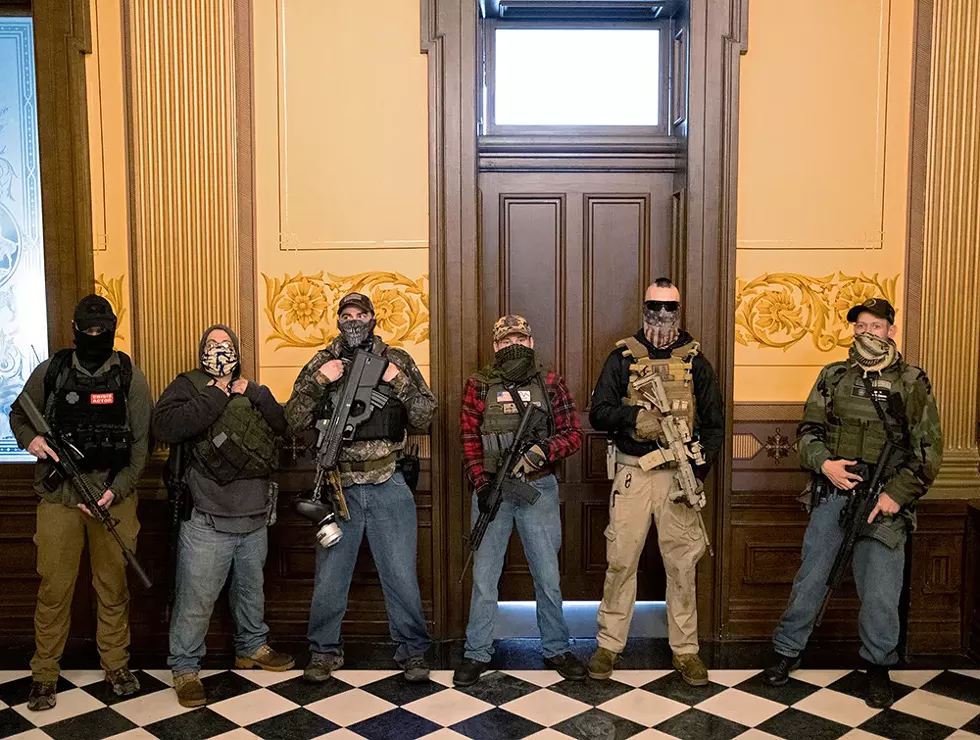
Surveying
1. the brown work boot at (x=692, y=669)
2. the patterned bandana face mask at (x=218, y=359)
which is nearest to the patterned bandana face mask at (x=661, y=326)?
the brown work boot at (x=692, y=669)

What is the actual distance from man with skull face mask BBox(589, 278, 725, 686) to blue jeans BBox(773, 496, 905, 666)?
426mm

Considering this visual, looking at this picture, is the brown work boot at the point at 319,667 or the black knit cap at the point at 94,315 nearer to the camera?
the black knit cap at the point at 94,315

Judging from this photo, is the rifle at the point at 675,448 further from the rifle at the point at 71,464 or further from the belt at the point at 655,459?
the rifle at the point at 71,464

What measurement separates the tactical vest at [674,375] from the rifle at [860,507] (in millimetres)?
726

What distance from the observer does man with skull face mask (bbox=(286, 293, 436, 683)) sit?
3.86m

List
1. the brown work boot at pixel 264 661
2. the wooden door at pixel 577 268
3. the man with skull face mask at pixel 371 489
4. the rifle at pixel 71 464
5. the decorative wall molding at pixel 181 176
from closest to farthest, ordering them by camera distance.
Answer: the rifle at pixel 71 464 < the man with skull face mask at pixel 371 489 < the brown work boot at pixel 264 661 < the decorative wall molding at pixel 181 176 < the wooden door at pixel 577 268

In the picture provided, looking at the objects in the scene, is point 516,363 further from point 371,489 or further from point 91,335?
point 91,335

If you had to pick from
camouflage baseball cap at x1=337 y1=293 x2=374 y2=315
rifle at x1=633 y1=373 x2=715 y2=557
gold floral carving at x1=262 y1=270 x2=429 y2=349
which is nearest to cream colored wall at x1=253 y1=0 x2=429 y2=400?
gold floral carving at x1=262 y1=270 x2=429 y2=349

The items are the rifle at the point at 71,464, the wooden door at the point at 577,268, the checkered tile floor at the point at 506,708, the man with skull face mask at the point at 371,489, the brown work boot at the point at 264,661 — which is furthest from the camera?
the wooden door at the point at 577,268

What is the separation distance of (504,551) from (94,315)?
6.53 ft

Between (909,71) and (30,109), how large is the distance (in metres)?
4.19

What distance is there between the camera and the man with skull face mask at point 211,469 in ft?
12.3

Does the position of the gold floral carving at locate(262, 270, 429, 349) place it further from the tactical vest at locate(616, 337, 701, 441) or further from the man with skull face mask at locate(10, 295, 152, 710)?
the tactical vest at locate(616, 337, 701, 441)

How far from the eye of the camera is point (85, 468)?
376cm
